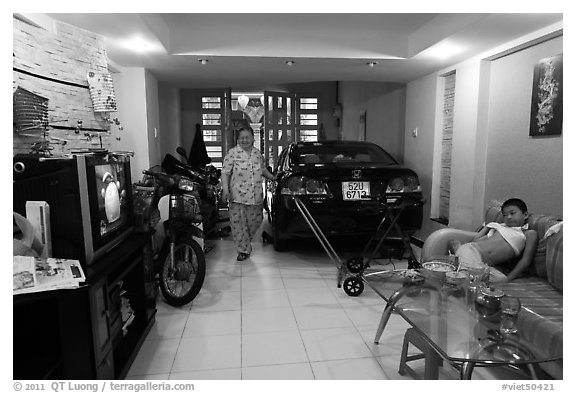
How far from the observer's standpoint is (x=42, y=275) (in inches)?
54.1

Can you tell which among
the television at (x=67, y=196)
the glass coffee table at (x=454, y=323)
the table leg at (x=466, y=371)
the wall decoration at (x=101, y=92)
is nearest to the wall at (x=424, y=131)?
the glass coffee table at (x=454, y=323)

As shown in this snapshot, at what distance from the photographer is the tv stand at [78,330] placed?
1.43 meters

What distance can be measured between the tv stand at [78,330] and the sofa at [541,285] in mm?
1742

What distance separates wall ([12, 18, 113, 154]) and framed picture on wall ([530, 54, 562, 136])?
3136 millimetres

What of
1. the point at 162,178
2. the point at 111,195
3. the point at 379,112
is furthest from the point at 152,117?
the point at 379,112

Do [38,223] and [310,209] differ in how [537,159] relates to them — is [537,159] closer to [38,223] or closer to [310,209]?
[310,209]

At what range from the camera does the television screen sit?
5.60 ft

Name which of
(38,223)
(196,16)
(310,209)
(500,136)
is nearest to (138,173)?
(196,16)

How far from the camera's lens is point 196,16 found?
10.6 feet

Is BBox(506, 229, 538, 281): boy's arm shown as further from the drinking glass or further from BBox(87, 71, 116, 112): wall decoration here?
BBox(87, 71, 116, 112): wall decoration

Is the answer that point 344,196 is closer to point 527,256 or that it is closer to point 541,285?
point 527,256

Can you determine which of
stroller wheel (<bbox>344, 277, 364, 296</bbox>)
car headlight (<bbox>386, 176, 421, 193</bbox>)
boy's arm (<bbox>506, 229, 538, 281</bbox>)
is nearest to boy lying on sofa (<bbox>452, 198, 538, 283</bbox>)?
boy's arm (<bbox>506, 229, 538, 281</bbox>)

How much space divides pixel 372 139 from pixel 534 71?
3.57 meters

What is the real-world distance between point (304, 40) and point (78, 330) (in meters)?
3.19
